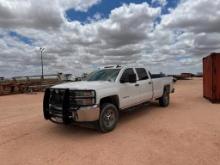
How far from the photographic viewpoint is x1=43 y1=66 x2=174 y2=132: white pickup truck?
5.95 m

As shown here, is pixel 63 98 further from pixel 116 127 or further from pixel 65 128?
pixel 116 127

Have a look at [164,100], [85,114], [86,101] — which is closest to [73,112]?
[85,114]

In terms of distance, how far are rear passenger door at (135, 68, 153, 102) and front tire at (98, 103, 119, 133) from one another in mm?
1844

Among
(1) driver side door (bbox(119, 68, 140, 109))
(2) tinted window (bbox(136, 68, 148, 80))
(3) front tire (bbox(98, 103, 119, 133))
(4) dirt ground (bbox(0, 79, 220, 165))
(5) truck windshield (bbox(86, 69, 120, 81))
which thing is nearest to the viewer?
(4) dirt ground (bbox(0, 79, 220, 165))

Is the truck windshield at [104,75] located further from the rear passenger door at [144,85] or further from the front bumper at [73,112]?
the front bumper at [73,112]

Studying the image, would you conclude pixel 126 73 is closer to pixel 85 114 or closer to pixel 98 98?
pixel 98 98

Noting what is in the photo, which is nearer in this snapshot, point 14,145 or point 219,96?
point 14,145

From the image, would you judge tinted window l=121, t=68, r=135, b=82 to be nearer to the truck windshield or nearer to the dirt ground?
the truck windshield

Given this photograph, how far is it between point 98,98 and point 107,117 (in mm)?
750

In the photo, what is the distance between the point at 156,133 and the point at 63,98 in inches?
106

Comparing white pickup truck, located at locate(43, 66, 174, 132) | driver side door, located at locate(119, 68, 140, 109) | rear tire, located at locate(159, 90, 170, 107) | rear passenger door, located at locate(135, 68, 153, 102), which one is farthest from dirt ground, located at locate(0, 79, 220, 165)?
rear tire, located at locate(159, 90, 170, 107)

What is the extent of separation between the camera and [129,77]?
726 centimetres

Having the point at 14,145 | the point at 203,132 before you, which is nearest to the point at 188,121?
the point at 203,132

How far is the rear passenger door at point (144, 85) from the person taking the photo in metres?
8.23
